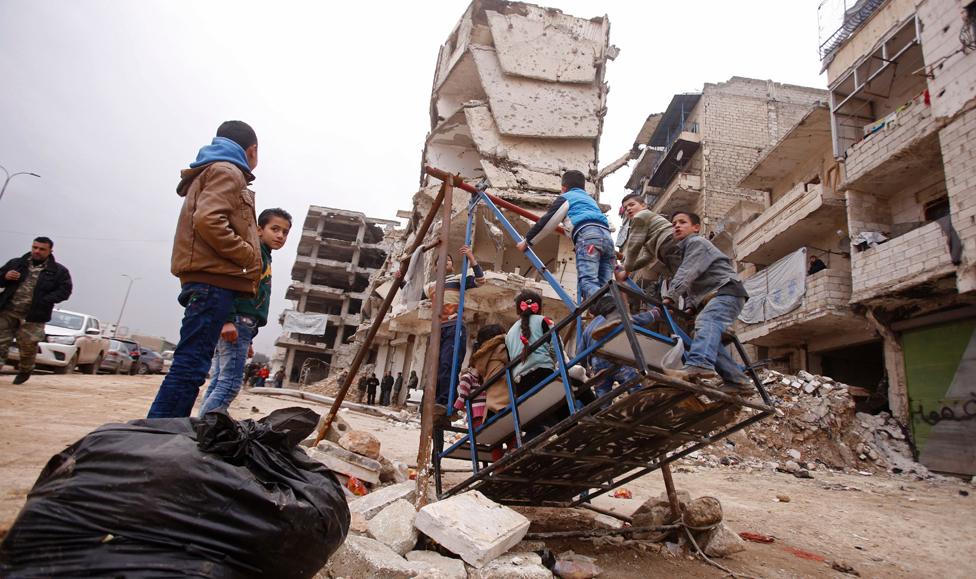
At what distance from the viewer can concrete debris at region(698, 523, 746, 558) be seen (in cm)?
301

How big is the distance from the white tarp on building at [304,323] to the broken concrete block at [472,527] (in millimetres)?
37676

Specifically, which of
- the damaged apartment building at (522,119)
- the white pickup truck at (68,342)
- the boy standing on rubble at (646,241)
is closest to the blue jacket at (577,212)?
the boy standing on rubble at (646,241)

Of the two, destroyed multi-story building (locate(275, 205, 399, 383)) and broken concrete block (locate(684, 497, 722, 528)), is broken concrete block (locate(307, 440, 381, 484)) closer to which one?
broken concrete block (locate(684, 497, 722, 528))

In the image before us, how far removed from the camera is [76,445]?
1507 millimetres

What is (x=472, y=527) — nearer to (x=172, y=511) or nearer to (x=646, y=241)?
(x=172, y=511)

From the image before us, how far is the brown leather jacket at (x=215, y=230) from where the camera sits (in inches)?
95.7

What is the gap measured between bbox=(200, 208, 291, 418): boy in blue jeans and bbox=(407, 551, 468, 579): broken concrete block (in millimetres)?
1648

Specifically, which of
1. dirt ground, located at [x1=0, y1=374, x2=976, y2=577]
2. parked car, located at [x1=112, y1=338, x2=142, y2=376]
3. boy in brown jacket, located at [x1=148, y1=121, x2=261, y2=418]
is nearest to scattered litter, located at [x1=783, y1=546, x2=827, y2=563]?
dirt ground, located at [x1=0, y1=374, x2=976, y2=577]

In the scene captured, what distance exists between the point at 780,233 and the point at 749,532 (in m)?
15.1

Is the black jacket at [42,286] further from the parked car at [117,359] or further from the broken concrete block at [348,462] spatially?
the parked car at [117,359]

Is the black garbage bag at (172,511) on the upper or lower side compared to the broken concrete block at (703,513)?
upper

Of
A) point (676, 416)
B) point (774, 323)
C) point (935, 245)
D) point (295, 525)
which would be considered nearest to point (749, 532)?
point (676, 416)

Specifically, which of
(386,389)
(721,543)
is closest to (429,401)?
(721,543)

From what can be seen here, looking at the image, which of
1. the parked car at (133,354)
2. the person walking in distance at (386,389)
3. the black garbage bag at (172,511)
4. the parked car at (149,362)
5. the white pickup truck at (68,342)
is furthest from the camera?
the person walking in distance at (386,389)
